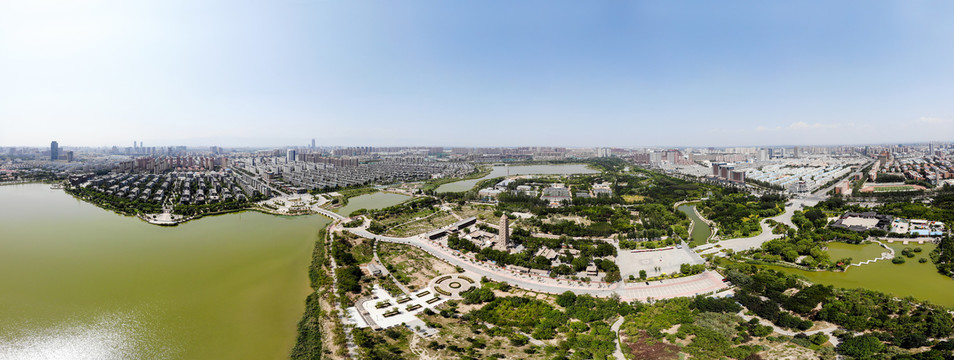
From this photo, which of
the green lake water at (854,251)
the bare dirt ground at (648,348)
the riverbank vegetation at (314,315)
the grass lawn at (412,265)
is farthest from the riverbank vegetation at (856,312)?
the riverbank vegetation at (314,315)

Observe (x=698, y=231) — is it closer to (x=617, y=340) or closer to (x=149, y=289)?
(x=617, y=340)

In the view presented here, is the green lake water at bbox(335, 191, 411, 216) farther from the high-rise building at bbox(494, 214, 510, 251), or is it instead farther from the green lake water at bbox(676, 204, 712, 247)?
the green lake water at bbox(676, 204, 712, 247)

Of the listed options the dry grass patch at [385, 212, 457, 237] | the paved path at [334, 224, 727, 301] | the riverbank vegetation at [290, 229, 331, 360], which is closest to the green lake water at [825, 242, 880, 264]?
the paved path at [334, 224, 727, 301]

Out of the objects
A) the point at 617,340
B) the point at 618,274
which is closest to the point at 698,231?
the point at 618,274

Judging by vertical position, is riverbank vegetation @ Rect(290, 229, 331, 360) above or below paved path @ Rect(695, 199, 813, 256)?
below

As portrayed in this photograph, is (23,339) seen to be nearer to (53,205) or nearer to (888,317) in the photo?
(888,317)
